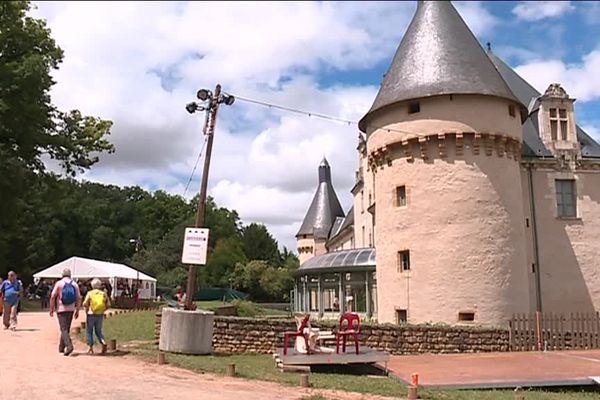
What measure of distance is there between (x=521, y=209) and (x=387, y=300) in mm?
6166

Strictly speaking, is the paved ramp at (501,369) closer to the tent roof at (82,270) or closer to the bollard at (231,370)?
the bollard at (231,370)

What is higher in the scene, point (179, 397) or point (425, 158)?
point (425, 158)

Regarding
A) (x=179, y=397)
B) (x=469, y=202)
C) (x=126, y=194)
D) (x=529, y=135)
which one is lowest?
(x=179, y=397)

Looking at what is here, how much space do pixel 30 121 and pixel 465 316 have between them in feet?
76.8

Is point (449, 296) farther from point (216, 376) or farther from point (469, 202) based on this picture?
point (216, 376)

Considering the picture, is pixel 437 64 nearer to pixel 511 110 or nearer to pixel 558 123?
pixel 511 110

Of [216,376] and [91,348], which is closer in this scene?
[216,376]

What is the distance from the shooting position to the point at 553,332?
70.1 ft

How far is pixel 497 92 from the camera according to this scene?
2372cm

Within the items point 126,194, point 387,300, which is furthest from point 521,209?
point 126,194

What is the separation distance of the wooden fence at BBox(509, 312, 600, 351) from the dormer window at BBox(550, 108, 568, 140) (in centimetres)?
886

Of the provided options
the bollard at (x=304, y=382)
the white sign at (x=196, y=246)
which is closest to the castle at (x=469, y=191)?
→ the white sign at (x=196, y=246)


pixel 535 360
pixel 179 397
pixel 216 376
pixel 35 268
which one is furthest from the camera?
pixel 35 268

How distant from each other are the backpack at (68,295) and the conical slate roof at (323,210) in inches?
2105
